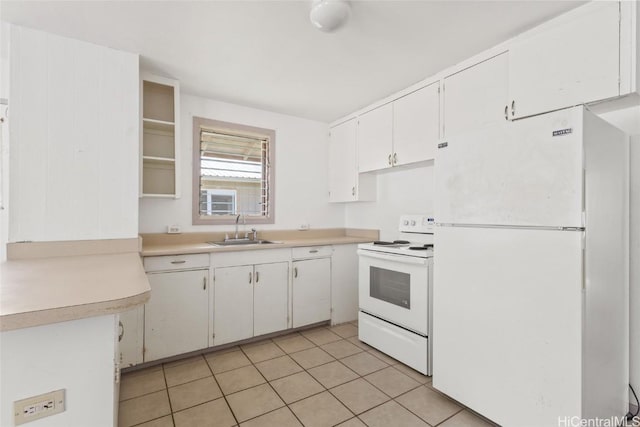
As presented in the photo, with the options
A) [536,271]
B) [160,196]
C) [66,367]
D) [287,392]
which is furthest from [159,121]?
[536,271]

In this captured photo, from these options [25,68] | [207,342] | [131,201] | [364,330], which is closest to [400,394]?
[364,330]

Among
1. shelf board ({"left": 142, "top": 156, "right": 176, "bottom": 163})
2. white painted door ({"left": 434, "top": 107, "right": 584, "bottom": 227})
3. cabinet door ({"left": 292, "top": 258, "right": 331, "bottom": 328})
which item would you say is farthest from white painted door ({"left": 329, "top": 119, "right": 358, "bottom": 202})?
shelf board ({"left": 142, "top": 156, "right": 176, "bottom": 163})

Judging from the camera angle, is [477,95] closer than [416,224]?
Yes

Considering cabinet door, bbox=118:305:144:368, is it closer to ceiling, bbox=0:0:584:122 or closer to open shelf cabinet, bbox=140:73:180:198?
open shelf cabinet, bbox=140:73:180:198

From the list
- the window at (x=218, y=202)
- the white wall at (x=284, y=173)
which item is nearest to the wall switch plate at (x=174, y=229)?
the white wall at (x=284, y=173)

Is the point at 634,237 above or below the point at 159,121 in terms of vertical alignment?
below

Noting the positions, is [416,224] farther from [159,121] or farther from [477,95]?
[159,121]

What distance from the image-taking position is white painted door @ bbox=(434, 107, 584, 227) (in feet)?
4.33

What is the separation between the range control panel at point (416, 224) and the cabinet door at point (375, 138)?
0.58 metres

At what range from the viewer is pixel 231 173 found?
3248 millimetres

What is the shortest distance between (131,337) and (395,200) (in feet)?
8.88

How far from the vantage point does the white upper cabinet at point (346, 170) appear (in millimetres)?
3426

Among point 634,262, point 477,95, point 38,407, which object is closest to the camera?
point 38,407

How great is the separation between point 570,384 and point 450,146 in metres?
1.32
